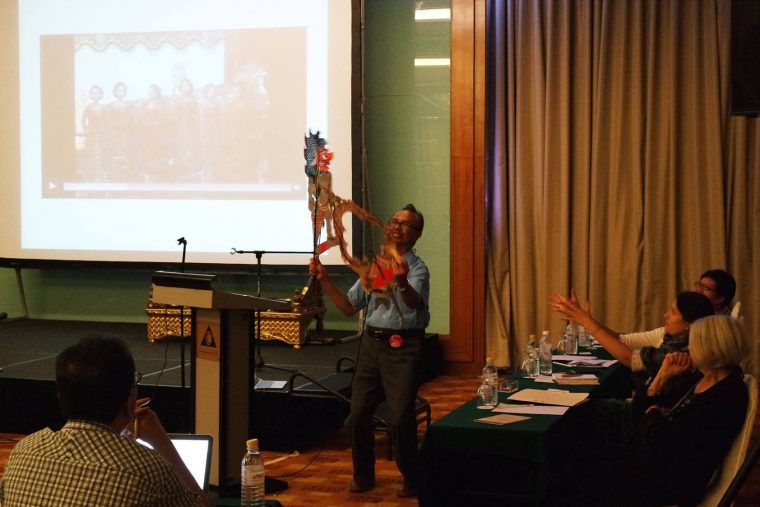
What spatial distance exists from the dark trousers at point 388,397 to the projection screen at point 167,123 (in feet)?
10.2

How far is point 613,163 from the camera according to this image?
7895 millimetres

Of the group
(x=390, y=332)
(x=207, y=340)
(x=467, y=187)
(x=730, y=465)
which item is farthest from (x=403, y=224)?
(x=467, y=187)

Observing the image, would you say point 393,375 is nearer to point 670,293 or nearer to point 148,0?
point 670,293

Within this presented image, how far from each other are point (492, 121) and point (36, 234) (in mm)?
4206

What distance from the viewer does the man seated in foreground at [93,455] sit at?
1.81 meters

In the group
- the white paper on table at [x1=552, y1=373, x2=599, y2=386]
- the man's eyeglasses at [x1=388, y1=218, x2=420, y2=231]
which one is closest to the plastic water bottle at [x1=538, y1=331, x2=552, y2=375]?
the white paper on table at [x1=552, y1=373, x2=599, y2=386]

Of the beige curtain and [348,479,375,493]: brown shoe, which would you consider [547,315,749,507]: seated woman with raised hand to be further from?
the beige curtain

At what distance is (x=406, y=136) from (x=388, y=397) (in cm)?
414

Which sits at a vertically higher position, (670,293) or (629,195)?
(629,195)

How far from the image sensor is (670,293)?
777 centimetres

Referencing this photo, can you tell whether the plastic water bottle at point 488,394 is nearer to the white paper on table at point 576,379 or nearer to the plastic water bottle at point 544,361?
the white paper on table at point 576,379

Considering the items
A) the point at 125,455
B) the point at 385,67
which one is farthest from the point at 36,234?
the point at 125,455

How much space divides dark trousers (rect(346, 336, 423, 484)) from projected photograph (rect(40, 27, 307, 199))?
3359 mm

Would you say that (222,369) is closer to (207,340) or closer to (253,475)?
(207,340)
